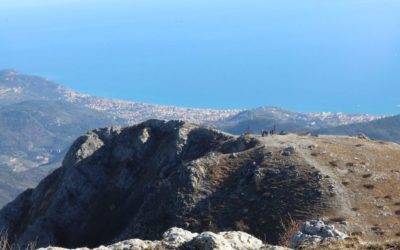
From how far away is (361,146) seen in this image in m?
46.4

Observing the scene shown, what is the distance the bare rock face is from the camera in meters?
38.8

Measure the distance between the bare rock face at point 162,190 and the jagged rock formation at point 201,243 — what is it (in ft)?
59.6

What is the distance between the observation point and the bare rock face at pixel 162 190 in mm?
38844

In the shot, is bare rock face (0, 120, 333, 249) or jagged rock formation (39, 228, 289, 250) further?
bare rock face (0, 120, 333, 249)

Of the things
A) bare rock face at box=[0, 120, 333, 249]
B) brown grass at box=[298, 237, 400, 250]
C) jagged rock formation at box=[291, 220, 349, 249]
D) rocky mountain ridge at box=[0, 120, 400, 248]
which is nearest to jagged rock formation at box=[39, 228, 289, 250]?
brown grass at box=[298, 237, 400, 250]

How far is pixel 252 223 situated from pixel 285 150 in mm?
9078

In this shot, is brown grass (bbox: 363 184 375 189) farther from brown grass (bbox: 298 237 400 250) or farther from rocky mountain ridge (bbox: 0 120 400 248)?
brown grass (bbox: 298 237 400 250)

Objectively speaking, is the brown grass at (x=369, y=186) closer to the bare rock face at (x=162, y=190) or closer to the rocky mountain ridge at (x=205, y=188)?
the rocky mountain ridge at (x=205, y=188)

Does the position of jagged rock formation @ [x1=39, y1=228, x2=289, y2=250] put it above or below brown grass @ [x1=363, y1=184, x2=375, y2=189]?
below

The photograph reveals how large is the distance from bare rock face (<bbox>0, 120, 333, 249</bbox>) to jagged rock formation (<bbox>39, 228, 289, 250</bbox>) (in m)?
18.2

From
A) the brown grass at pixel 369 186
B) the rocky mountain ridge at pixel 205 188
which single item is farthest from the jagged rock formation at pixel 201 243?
the brown grass at pixel 369 186

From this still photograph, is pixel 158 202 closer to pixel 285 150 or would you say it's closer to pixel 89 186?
pixel 285 150

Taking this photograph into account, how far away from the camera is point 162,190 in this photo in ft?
145

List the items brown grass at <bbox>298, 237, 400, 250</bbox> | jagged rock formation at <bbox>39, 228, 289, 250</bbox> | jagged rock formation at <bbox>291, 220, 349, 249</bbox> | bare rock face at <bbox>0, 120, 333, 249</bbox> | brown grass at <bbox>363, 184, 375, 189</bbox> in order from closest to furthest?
1. brown grass at <bbox>298, 237, 400, 250</bbox>
2. jagged rock formation at <bbox>39, 228, 289, 250</bbox>
3. jagged rock formation at <bbox>291, 220, 349, 249</bbox>
4. brown grass at <bbox>363, 184, 375, 189</bbox>
5. bare rock face at <bbox>0, 120, 333, 249</bbox>
